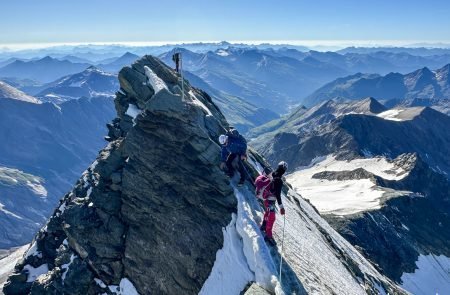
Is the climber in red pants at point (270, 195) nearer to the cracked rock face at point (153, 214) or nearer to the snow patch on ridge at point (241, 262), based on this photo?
the snow patch on ridge at point (241, 262)

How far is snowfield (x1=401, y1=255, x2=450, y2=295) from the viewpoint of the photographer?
3438 inches

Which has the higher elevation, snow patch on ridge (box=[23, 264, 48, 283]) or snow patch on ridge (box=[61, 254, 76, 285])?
snow patch on ridge (box=[61, 254, 76, 285])

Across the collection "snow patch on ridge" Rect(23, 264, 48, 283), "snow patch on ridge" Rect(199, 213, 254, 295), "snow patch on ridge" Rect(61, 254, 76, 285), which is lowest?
"snow patch on ridge" Rect(23, 264, 48, 283)

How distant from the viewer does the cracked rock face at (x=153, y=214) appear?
27672 mm

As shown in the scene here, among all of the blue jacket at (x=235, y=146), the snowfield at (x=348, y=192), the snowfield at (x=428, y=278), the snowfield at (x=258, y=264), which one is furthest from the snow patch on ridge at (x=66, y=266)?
the snowfield at (x=348, y=192)

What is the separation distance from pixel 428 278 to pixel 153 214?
3215 inches

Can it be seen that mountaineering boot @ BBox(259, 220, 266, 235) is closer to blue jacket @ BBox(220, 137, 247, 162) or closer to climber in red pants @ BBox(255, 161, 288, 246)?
climber in red pants @ BBox(255, 161, 288, 246)

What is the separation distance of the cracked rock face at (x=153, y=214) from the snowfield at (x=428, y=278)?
237 ft

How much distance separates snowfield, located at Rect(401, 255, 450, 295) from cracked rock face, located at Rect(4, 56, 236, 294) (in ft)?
237

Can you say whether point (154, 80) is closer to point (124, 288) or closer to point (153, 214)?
point (153, 214)

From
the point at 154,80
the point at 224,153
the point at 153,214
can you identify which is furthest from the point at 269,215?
the point at 154,80

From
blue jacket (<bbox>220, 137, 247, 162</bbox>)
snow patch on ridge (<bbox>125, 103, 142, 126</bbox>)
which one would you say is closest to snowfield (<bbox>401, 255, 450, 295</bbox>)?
snow patch on ridge (<bbox>125, 103, 142, 126</bbox>)

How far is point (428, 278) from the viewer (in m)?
90.8

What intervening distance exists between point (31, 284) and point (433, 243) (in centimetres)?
10406
